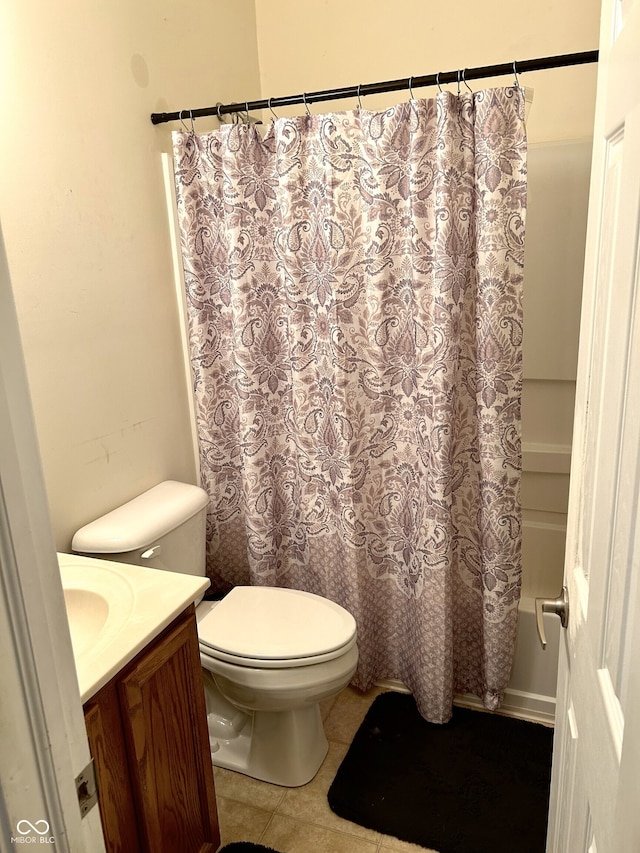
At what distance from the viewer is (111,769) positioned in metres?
1.15

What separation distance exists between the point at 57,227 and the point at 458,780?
1824 mm

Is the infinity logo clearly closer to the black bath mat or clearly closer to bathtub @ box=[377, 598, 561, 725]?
the black bath mat

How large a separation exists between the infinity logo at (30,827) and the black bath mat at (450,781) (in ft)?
4.32

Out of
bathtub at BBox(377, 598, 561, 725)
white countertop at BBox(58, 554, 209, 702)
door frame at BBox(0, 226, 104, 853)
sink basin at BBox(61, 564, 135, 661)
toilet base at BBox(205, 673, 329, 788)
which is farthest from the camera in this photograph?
bathtub at BBox(377, 598, 561, 725)

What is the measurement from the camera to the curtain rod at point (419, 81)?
148cm

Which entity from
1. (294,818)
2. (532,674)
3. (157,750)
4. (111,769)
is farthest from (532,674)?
(111,769)

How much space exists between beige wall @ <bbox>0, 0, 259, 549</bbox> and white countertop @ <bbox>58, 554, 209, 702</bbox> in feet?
0.88

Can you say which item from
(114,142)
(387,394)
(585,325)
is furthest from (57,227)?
(585,325)

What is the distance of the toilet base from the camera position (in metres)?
1.76

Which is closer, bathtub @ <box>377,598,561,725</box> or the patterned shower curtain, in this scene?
the patterned shower curtain

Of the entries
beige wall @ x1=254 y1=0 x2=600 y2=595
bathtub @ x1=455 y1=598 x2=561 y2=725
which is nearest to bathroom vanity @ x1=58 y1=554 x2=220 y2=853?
bathtub @ x1=455 y1=598 x2=561 y2=725

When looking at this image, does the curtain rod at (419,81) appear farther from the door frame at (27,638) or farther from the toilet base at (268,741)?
the toilet base at (268,741)

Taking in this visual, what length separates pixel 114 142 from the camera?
1.71 m

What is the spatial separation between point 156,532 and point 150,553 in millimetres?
57
